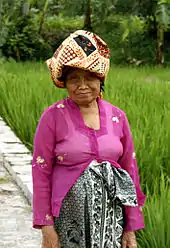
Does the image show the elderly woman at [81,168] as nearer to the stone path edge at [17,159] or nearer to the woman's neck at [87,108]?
the woman's neck at [87,108]

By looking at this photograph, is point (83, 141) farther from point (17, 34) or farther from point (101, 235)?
point (17, 34)

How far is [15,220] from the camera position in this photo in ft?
11.7

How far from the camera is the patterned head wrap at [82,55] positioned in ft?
7.41

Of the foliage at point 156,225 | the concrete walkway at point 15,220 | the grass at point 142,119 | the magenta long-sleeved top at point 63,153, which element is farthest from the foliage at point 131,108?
the magenta long-sleeved top at point 63,153

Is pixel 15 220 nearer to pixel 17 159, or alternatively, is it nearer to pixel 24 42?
pixel 17 159

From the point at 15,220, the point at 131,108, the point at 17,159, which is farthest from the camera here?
the point at 131,108

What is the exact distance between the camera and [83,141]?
7.50 ft

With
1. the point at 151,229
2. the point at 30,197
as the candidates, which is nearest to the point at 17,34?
the point at 30,197

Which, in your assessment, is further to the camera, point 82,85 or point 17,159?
point 17,159

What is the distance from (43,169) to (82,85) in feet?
0.94

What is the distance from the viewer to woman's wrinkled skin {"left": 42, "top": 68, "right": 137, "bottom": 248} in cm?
231

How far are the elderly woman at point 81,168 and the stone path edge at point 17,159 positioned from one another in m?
1.54

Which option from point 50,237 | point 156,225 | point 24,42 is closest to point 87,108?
point 50,237

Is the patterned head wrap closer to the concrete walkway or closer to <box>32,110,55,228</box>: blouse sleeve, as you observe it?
<box>32,110,55,228</box>: blouse sleeve
